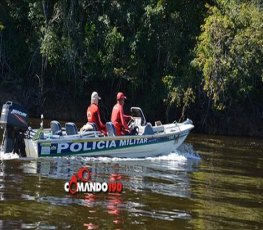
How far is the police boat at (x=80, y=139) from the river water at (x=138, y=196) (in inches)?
11.5

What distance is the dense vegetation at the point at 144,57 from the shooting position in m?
26.7

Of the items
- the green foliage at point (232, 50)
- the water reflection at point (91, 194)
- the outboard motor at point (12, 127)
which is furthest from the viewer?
the green foliage at point (232, 50)

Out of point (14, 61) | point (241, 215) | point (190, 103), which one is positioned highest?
point (14, 61)

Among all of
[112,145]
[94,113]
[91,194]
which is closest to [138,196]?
[91,194]

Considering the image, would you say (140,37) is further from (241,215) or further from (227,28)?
(241,215)

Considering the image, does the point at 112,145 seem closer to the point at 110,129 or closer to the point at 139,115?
the point at 110,129

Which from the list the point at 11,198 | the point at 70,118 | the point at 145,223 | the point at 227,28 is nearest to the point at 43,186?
the point at 11,198

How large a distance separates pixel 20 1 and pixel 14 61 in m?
2.82

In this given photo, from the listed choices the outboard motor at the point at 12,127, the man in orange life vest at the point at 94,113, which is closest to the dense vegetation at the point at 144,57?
the man in orange life vest at the point at 94,113

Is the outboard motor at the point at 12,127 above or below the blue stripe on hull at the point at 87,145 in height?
above

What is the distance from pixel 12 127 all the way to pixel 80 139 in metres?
1.68

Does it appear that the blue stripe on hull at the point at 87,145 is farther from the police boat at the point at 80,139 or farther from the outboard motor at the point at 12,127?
the outboard motor at the point at 12,127

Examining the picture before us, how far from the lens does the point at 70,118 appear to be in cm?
3056

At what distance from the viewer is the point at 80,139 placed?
1530cm
